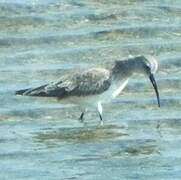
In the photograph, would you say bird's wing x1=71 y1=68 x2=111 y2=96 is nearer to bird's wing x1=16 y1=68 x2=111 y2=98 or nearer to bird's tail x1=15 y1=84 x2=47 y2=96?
bird's wing x1=16 y1=68 x2=111 y2=98

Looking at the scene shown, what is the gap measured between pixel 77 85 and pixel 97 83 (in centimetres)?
21

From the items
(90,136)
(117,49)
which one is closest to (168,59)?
(117,49)

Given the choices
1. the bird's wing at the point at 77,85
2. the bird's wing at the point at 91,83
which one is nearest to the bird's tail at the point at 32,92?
the bird's wing at the point at 77,85

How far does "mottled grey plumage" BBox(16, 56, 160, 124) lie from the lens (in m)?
12.3

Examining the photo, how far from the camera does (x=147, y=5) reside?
1658cm

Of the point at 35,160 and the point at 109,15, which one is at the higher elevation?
the point at 35,160

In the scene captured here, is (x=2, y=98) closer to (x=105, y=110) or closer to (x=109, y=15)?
(x=105, y=110)

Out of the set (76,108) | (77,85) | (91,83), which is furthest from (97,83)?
(76,108)

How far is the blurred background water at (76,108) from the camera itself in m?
10.4

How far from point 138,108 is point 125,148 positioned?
156 cm

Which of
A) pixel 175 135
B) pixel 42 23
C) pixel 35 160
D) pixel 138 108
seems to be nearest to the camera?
pixel 35 160

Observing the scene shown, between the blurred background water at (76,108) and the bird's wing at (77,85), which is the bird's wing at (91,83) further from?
the blurred background water at (76,108)

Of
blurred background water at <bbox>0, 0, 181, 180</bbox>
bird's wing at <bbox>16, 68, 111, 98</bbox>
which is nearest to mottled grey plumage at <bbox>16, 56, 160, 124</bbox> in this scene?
bird's wing at <bbox>16, 68, 111, 98</bbox>

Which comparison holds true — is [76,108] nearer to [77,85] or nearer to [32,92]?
[77,85]
